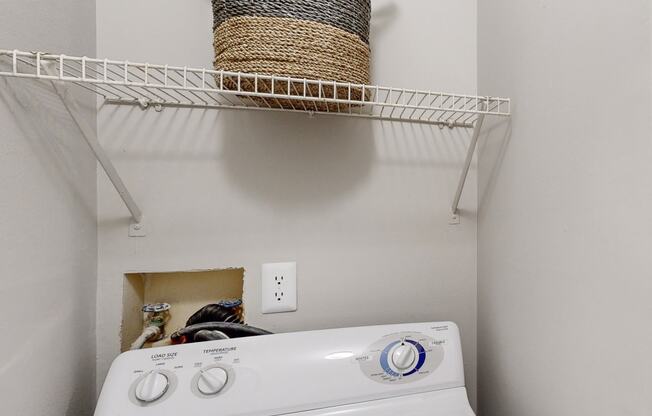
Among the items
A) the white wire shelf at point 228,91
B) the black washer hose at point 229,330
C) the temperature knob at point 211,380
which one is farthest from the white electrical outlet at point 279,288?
the white wire shelf at point 228,91

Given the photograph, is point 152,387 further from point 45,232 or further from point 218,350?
point 45,232

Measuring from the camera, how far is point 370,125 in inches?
36.9

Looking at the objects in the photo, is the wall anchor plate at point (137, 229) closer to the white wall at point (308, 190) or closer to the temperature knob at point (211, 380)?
the white wall at point (308, 190)

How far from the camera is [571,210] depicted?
22.8 inches

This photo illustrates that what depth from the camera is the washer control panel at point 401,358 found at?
0.67 metres

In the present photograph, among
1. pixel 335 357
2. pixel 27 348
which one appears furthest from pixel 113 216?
pixel 335 357

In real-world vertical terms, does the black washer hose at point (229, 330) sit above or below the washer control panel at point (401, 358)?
above

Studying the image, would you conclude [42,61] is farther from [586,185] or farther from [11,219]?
[586,185]

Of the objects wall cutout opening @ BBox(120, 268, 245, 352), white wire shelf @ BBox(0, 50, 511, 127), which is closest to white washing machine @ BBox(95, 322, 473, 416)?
wall cutout opening @ BBox(120, 268, 245, 352)

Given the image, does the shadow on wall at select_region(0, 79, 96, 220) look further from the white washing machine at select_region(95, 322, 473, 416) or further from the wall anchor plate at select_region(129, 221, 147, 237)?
the white washing machine at select_region(95, 322, 473, 416)

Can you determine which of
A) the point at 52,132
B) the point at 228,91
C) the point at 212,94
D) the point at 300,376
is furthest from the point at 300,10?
the point at 300,376

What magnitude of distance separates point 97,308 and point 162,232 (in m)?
0.26

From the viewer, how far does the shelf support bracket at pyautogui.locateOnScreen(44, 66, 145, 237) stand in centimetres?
60

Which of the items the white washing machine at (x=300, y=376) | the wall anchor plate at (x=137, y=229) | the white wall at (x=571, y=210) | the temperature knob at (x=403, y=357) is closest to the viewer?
the white wall at (x=571, y=210)
